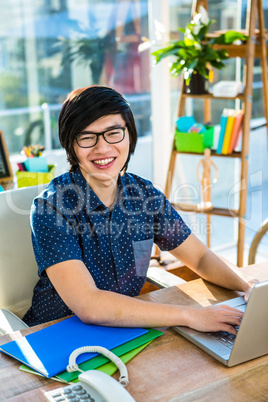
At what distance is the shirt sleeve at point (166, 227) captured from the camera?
1.68 metres

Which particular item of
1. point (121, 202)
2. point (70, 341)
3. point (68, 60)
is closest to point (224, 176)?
point (68, 60)

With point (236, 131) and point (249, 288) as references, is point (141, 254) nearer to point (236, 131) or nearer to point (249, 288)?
point (249, 288)

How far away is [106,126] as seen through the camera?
1.52 metres

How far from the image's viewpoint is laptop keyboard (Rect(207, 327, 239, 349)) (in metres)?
1.19

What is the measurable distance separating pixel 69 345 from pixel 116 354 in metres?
0.11

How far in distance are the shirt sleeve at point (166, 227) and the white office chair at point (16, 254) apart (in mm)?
391

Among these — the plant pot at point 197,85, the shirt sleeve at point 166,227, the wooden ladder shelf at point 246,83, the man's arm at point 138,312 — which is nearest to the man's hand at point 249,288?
the man's arm at point 138,312

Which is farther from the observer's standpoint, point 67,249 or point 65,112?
point 65,112

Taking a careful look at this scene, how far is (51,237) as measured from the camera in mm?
1410

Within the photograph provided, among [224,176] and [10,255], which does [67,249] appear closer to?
[10,255]

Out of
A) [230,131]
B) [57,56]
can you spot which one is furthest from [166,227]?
[57,56]

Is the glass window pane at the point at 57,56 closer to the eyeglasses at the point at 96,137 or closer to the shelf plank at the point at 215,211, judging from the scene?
the shelf plank at the point at 215,211

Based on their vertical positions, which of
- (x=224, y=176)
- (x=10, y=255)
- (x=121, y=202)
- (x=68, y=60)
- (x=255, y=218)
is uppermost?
(x=68, y=60)

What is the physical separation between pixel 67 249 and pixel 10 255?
0.33 metres
